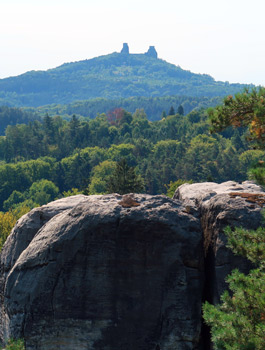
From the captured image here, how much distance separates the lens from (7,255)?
56.9 ft

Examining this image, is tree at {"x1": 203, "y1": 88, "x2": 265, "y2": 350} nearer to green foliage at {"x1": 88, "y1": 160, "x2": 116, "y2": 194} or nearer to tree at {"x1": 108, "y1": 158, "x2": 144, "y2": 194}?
tree at {"x1": 108, "y1": 158, "x2": 144, "y2": 194}

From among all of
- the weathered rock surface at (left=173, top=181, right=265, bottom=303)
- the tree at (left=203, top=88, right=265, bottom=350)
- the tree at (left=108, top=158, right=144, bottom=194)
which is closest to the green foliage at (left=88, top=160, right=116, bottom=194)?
the tree at (left=108, top=158, right=144, bottom=194)

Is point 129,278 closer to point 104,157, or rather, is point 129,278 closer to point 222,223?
point 222,223

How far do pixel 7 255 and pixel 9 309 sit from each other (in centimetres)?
255

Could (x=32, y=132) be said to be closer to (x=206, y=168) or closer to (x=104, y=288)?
(x=206, y=168)

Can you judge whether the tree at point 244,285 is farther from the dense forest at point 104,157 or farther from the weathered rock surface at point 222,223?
the dense forest at point 104,157

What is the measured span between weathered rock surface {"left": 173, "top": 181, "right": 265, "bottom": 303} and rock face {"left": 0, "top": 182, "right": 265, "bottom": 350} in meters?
0.03

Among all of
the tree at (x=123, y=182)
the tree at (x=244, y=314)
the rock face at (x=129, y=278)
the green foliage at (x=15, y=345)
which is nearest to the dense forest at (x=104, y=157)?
the tree at (x=123, y=182)

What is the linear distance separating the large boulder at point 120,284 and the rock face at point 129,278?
26 mm

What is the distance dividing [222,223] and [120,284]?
10.4ft

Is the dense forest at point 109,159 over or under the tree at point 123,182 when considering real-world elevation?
under

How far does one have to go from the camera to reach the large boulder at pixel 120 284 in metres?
14.2

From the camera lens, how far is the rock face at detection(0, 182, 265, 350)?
14.2 metres

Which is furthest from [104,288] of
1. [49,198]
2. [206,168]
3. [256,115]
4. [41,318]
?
[49,198]
